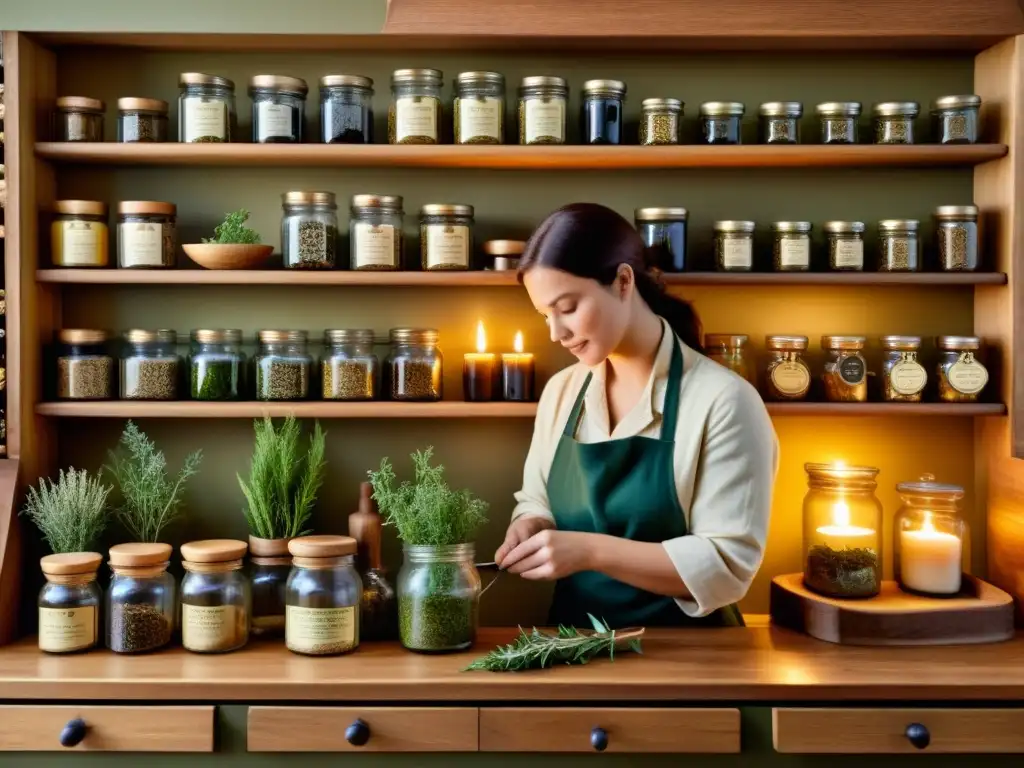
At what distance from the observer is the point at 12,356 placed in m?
2.22

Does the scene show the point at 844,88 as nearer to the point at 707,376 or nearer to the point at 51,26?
the point at 707,376

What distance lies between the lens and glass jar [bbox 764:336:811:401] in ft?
7.66

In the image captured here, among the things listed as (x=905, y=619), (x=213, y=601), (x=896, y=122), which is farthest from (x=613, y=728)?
(x=896, y=122)

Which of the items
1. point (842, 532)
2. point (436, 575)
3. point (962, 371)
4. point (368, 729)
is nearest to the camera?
point (368, 729)

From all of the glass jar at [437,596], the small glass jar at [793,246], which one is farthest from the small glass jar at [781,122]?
the glass jar at [437,596]

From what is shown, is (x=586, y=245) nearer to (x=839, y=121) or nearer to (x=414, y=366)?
(x=414, y=366)

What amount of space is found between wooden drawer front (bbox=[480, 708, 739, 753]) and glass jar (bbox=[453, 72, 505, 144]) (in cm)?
127

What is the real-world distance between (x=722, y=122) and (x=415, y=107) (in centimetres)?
73

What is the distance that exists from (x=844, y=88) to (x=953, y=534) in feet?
3.76

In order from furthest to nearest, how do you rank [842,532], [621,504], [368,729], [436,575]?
[842,532], [621,504], [436,575], [368,729]

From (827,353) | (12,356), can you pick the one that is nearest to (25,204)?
(12,356)

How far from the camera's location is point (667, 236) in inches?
90.5

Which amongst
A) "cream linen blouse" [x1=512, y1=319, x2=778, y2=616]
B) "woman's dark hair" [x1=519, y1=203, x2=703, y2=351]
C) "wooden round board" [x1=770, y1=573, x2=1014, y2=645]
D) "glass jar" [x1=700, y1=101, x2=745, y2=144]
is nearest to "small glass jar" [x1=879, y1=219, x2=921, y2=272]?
"glass jar" [x1=700, y1=101, x2=745, y2=144]

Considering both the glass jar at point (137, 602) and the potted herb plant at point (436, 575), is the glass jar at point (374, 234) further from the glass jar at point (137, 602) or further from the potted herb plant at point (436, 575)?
the glass jar at point (137, 602)
